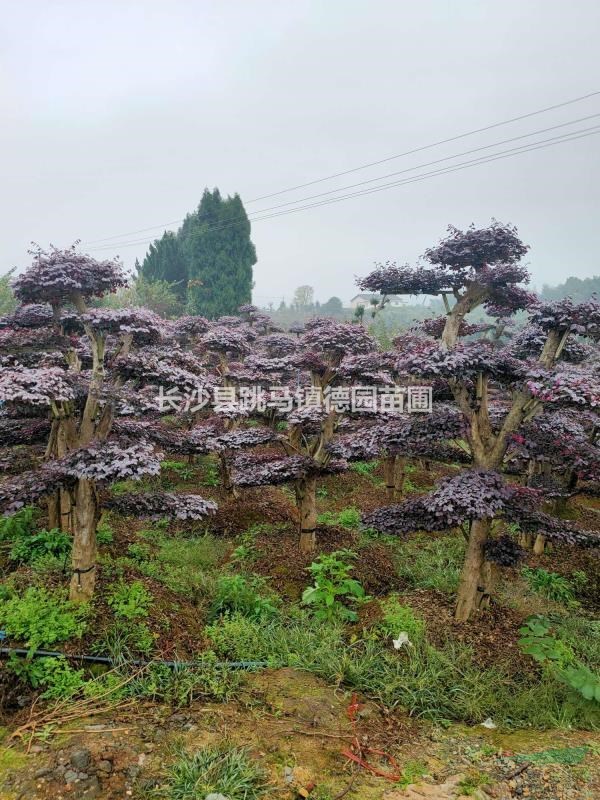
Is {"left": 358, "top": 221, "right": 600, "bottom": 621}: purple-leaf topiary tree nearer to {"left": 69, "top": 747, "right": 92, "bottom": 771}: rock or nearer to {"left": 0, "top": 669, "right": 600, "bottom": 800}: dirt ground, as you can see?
{"left": 0, "top": 669, "right": 600, "bottom": 800}: dirt ground

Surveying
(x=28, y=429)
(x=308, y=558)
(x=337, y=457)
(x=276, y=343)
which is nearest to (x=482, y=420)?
(x=337, y=457)

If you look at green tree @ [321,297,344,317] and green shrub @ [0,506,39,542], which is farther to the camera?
green tree @ [321,297,344,317]

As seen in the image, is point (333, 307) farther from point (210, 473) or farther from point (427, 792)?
point (427, 792)

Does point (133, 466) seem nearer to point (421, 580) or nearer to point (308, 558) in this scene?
Result: point (308, 558)

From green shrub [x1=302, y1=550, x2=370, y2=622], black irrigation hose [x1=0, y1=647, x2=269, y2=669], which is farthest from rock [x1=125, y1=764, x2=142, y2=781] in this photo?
green shrub [x1=302, y1=550, x2=370, y2=622]

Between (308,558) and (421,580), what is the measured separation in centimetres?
192

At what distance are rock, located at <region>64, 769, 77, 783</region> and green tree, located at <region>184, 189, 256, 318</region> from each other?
108 feet

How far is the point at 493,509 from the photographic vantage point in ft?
17.9

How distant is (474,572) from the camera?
6.33 m

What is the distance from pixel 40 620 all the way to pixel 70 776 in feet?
6.39

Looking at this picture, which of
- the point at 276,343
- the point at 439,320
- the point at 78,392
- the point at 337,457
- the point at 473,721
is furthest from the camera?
the point at 276,343

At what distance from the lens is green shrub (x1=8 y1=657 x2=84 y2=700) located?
4.65m

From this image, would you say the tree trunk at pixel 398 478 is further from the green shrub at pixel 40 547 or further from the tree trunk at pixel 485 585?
the green shrub at pixel 40 547

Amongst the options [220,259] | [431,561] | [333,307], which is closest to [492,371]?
[431,561]
